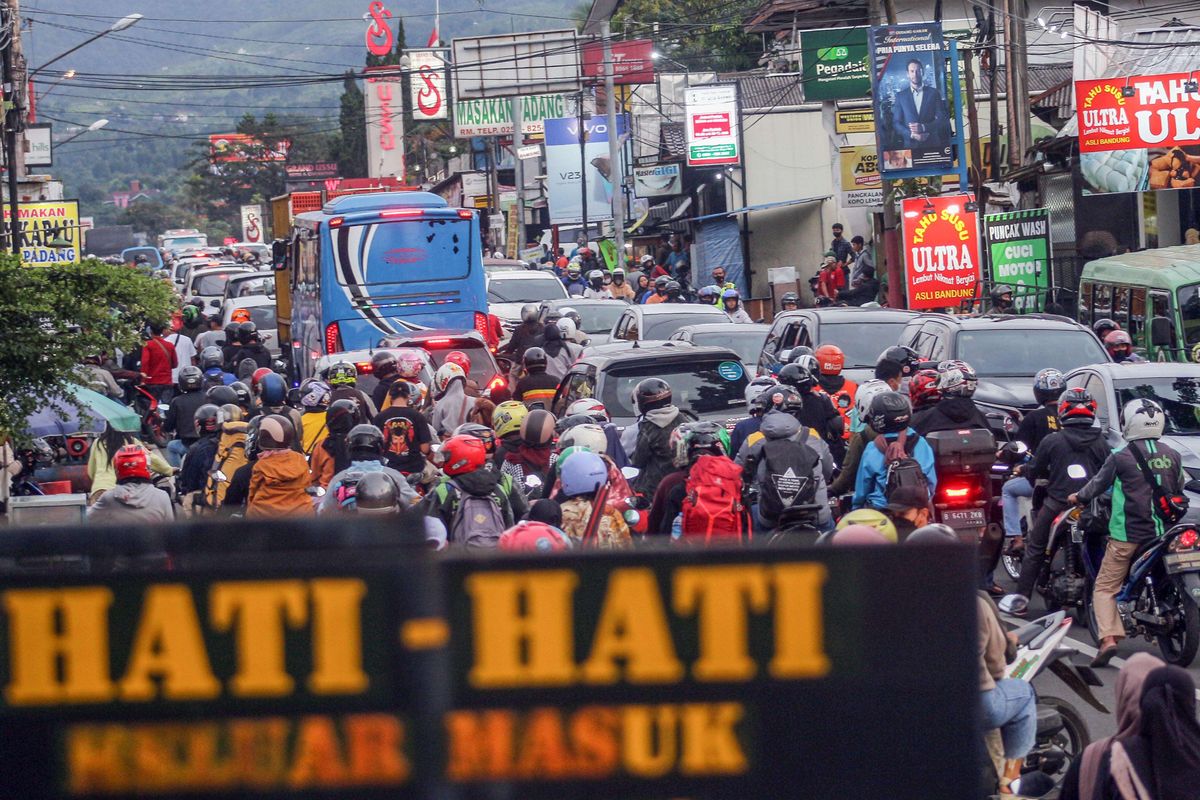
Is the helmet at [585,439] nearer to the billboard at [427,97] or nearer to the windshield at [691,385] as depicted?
the windshield at [691,385]

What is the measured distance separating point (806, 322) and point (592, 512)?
896 centimetres

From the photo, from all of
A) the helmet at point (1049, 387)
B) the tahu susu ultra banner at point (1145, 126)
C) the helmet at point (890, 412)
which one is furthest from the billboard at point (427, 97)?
the helmet at point (890, 412)

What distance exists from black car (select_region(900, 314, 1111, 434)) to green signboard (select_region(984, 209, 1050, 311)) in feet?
27.0

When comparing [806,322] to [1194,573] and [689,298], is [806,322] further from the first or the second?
[689,298]

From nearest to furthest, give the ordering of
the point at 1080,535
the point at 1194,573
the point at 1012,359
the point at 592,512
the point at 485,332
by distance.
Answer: the point at 592,512
the point at 1194,573
the point at 1080,535
the point at 1012,359
the point at 485,332

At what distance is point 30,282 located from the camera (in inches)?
440

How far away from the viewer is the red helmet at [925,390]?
11109mm

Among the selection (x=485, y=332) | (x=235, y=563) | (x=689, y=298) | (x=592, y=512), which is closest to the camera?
(x=235, y=563)

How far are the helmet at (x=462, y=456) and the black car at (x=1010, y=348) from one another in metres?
7.33

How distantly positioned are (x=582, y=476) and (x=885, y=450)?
235 centimetres

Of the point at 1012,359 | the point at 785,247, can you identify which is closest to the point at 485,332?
the point at 1012,359

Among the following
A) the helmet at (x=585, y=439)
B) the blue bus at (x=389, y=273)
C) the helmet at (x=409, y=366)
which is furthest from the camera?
the blue bus at (x=389, y=273)

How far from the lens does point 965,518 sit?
34.0 ft

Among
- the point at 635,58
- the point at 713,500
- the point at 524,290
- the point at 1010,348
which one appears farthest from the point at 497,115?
the point at 713,500
